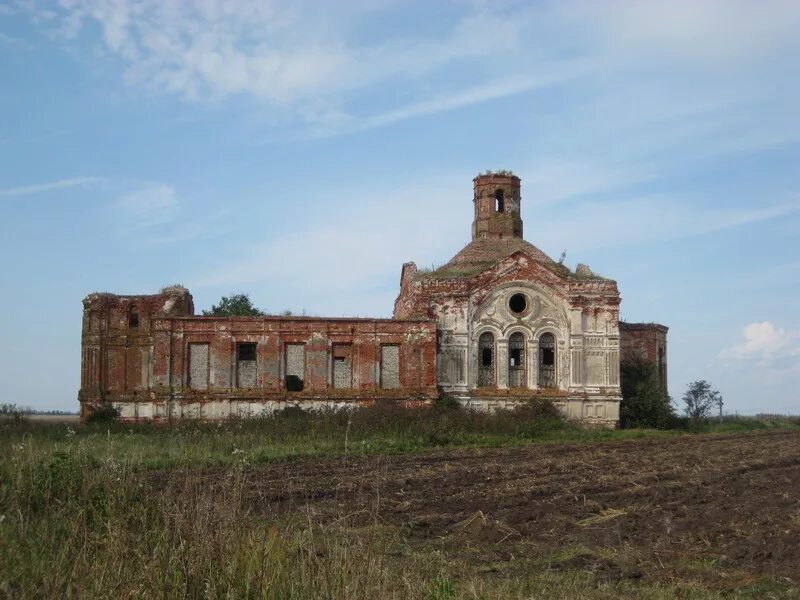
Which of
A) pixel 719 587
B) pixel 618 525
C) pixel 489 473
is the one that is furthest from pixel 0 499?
Result: pixel 489 473

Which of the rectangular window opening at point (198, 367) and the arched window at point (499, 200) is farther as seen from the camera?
the arched window at point (499, 200)

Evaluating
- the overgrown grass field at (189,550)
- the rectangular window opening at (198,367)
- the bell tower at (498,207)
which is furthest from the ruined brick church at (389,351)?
the overgrown grass field at (189,550)

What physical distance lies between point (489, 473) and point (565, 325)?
1950 cm

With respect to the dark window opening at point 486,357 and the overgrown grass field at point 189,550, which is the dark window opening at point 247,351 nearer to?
the dark window opening at point 486,357

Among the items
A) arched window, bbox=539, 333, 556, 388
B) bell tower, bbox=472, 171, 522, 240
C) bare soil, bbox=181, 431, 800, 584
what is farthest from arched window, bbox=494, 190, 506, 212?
bare soil, bbox=181, 431, 800, 584

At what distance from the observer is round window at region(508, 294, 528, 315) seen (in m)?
37.0

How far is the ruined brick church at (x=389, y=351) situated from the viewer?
113 feet

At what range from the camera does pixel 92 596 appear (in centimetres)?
581

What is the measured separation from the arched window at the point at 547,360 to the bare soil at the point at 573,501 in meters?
13.7

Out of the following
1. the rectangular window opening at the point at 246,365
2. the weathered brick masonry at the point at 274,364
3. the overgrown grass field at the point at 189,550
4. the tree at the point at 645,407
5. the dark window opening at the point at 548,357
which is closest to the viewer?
the overgrown grass field at the point at 189,550

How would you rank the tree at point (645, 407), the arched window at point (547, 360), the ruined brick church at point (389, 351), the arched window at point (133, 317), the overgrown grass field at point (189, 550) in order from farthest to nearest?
the arched window at point (133, 317), the tree at point (645, 407), the arched window at point (547, 360), the ruined brick church at point (389, 351), the overgrown grass field at point (189, 550)

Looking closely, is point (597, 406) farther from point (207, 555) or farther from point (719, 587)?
point (207, 555)

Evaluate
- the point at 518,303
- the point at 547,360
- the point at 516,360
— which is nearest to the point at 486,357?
the point at 516,360

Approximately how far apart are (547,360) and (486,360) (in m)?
2.37
